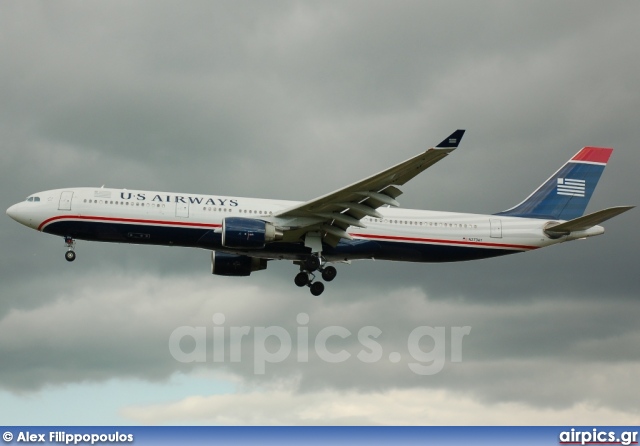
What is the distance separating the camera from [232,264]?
4816 cm

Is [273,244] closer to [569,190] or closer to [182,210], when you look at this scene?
[182,210]

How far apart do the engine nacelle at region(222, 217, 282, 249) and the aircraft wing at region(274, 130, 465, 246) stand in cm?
Answer: 130

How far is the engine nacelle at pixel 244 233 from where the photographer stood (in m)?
42.1

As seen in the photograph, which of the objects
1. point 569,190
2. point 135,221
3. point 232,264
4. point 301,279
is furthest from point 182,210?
point 569,190

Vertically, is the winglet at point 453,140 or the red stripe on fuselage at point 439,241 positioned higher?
the winglet at point 453,140

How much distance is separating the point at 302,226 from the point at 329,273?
→ 11.4 ft

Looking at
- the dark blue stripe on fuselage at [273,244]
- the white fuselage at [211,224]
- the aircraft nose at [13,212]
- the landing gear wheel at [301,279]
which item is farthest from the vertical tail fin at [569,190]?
the aircraft nose at [13,212]

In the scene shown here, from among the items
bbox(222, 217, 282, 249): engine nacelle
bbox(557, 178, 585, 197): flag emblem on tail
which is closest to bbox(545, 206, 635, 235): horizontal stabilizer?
bbox(557, 178, 585, 197): flag emblem on tail

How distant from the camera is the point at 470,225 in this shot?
47.1 m

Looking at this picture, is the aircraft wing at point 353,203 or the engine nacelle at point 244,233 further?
the engine nacelle at point 244,233

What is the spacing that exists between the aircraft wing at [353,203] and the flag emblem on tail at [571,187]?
12629 millimetres

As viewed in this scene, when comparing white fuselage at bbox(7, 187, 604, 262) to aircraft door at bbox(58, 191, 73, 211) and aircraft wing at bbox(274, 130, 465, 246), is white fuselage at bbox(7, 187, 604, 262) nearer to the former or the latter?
aircraft door at bbox(58, 191, 73, 211)

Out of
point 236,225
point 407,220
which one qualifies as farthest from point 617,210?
point 236,225

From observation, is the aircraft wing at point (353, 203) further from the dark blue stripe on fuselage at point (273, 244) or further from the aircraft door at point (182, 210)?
the aircraft door at point (182, 210)
